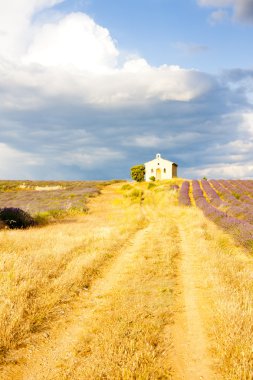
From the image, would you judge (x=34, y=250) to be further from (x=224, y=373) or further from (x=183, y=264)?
(x=224, y=373)

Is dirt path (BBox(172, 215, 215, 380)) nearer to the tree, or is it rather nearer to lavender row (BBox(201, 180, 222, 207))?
lavender row (BBox(201, 180, 222, 207))

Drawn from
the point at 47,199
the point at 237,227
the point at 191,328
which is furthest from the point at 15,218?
the point at 47,199

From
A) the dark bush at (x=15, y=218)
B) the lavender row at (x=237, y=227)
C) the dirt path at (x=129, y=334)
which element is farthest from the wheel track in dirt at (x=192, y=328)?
the dark bush at (x=15, y=218)

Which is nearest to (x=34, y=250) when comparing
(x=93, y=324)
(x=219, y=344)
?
(x=93, y=324)

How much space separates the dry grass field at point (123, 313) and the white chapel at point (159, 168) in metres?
62.8

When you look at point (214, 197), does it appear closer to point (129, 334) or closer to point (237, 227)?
point (237, 227)

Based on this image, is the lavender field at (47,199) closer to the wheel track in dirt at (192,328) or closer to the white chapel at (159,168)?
the wheel track in dirt at (192,328)

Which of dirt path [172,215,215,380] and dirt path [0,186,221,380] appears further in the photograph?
dirt path [172,215,215,380]

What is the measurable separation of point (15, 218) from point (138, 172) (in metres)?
60.1

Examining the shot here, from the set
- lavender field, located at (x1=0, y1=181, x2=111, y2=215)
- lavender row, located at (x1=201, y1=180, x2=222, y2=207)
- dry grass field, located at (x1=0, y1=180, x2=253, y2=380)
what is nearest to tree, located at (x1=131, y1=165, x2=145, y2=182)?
lavender field, located at (x1=0, y1=181, x2=111, y2=215)

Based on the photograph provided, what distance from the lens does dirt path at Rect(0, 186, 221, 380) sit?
14.8ft

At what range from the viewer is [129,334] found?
5.40 metres

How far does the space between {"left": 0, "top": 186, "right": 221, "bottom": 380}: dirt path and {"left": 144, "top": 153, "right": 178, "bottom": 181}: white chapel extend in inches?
2574

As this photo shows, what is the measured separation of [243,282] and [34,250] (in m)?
6.86
